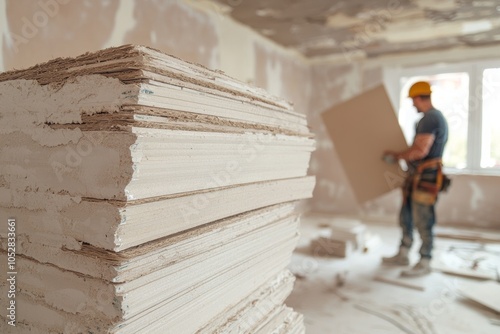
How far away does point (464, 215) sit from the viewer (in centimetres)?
510

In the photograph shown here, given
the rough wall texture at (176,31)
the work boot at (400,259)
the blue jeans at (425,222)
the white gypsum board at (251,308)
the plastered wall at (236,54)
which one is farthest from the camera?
the work boot at (400,259)

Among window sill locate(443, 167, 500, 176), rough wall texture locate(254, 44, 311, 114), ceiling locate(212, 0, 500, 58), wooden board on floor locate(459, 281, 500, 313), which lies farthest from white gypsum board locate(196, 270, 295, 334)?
window sill locate(443, 167, 500, 176)

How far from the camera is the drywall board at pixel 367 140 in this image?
3.10 m

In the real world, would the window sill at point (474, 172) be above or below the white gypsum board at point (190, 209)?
below

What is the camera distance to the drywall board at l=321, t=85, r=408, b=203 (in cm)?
310

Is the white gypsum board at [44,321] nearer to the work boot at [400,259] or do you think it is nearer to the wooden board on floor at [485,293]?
the wooden board on floor at [485,293]

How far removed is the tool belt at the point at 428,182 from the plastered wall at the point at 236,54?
232 centimetres

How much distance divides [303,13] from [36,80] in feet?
12.1

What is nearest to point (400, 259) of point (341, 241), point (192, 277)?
point (341, 241)

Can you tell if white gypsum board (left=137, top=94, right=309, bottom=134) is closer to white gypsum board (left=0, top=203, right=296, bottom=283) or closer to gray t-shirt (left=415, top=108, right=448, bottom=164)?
white gypsum board (left=0, top=203, right=296, bottom=283)

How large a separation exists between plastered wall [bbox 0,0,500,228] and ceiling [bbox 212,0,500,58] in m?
0.24

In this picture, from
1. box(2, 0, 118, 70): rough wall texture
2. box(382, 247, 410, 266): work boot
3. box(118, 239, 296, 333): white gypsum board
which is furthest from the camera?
box(382, 247, 410, 266): work boot

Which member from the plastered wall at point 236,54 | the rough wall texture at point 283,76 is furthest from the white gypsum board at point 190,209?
the rough wall texture at point 283,76

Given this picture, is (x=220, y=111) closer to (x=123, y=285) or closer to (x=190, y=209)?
(x=190, y=209)
